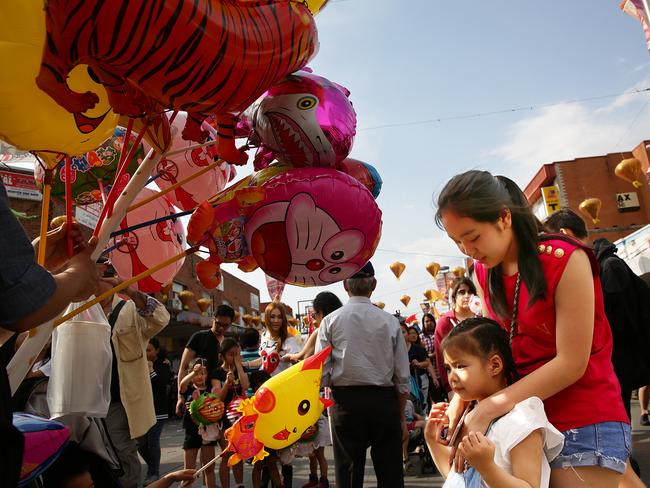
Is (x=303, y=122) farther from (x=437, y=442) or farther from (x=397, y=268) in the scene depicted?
(x=397, y=268)

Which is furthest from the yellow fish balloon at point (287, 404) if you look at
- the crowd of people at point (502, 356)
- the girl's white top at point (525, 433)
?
the girl's white top at point (525, 433)

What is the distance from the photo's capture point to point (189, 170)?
278cm

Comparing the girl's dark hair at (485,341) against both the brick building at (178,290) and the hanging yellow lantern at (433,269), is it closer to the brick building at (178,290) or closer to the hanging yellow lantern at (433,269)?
the brick building at (178,290)

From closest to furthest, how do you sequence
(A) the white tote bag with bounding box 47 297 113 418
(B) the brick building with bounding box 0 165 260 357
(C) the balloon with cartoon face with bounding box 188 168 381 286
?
1. (C) the balloon with cartoon face with bounding box 188 168 381 286
2. (A) the white tote bag with bounding box 47 297 113 418
3. (B) the brick building with bounding box 0 165 260 357

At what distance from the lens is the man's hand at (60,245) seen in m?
1.80

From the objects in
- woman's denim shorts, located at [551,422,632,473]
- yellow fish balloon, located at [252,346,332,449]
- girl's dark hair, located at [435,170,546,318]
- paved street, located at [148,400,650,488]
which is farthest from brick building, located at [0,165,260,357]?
woman's denim shorts, located at [551,422,632,473]

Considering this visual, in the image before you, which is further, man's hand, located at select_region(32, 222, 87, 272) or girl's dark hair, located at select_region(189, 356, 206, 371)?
girl's dark hair, located at select_region(189, 356, 206, 371)

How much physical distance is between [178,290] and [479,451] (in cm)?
2544

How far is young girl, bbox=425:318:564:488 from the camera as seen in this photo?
1.31 m

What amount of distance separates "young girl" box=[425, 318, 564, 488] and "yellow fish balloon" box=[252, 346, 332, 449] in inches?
62.6

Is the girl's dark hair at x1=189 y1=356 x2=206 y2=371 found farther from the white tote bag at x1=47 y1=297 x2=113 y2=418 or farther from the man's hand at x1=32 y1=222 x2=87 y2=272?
the man's hand at x1=32 y1=222 x2=87 y2=272

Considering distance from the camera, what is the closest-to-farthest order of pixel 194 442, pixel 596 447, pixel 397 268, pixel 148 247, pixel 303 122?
pixel 596 447 → pixel 303 122 → pixel 148 247 → pixel 194 442 → pixel 397 268

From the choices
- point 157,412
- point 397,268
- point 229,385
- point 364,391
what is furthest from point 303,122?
point 397,268

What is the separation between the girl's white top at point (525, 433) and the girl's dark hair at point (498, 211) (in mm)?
318
